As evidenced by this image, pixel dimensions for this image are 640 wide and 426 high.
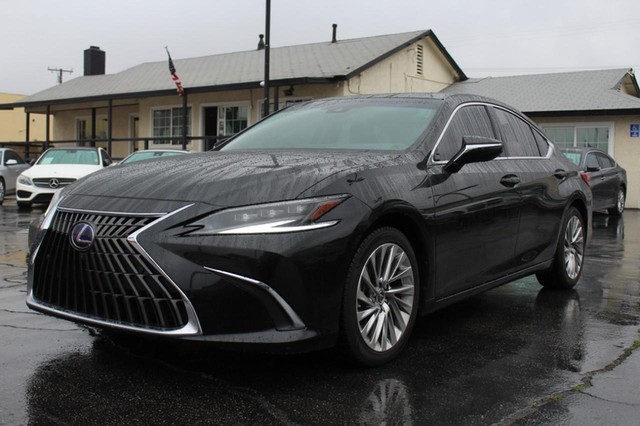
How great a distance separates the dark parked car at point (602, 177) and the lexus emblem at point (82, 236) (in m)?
10.8

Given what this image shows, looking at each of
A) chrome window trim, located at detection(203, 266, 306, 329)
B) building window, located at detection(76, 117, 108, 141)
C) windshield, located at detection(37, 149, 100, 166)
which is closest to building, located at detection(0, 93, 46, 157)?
building window, located at detection(76, 117, 108, 141)

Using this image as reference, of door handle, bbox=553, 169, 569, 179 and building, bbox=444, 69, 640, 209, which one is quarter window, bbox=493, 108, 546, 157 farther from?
building, bbox=444, 69, 640, 209

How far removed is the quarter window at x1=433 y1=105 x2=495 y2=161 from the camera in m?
4.30

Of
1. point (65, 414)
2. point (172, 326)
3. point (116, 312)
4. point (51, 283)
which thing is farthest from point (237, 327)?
point (51, 283)

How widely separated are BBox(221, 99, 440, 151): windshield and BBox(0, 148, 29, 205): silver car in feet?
47.9

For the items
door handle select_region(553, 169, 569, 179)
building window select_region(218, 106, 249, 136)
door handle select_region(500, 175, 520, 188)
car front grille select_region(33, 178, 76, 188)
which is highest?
building window select_region(218, 106, 249, 136)

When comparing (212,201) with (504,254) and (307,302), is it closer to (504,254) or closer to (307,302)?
(307,302)

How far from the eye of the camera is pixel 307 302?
3213 millimetres

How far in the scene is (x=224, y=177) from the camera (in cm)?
341

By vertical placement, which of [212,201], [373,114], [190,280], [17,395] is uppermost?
[373,114]

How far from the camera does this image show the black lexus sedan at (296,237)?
3.11 m

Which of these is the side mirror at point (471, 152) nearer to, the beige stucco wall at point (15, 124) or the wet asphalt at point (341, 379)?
the wet asphalt at point (341, 379)

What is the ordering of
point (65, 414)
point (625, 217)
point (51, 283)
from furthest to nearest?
point (625, 217), point (51, 283), point (65, 414)

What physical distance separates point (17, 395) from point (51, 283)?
58 centimetres
